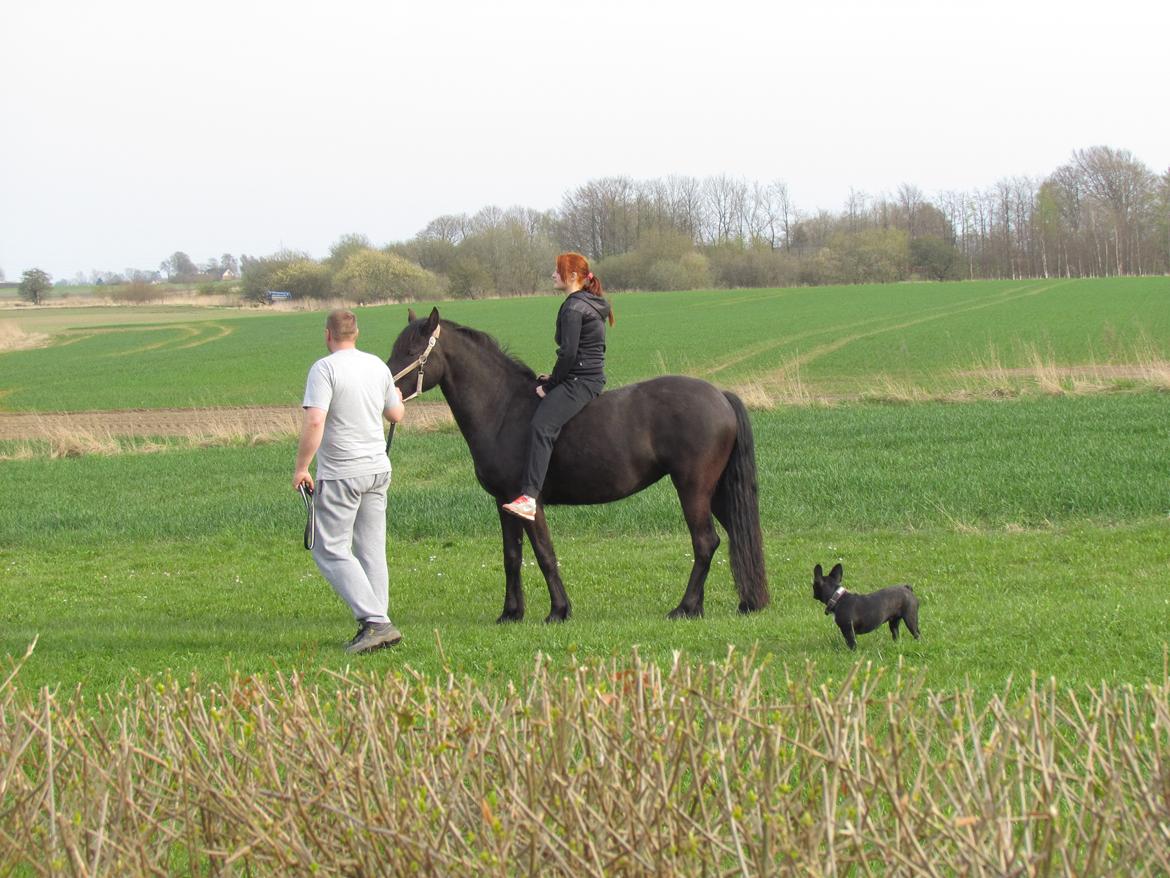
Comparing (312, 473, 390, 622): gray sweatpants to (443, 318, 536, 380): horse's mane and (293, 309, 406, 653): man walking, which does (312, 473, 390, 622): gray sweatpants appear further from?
(443, 318, 536, 380): horse's mane

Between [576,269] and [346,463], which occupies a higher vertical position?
[576,269]

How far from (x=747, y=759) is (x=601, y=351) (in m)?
6.04

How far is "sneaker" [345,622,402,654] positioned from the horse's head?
6.05 feet

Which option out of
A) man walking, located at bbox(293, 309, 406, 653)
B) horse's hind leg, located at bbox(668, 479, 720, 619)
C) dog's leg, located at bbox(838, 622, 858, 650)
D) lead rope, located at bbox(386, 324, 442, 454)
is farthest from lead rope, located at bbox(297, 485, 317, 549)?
dog's leg, located at bbox(838, 622, 858, 650)

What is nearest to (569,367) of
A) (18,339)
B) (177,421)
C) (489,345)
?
(489,345)

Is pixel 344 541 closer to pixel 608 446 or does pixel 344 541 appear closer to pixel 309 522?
pixel 309 522

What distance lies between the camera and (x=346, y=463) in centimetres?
845

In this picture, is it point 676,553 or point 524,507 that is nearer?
point 524,507

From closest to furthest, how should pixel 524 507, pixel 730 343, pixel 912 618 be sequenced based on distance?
pixel 912 618 → pixel 524 507 → pixel 730 343

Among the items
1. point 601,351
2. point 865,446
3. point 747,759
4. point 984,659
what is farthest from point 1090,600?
point 865,446

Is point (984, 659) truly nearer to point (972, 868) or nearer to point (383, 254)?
point (972, 868)

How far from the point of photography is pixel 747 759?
377cm

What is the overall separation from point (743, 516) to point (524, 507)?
5.60 feet

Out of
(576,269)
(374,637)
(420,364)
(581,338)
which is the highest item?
(576,269)
